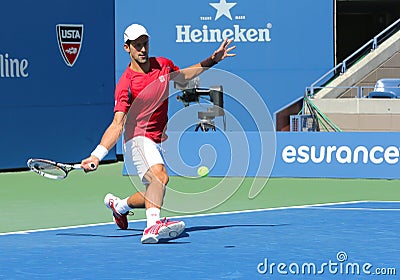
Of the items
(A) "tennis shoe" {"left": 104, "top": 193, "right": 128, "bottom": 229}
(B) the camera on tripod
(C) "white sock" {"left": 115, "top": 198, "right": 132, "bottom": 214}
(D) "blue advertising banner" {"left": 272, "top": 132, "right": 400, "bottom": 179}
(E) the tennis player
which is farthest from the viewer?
(B) the camera on tripod

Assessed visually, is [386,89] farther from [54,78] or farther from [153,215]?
[153,215]

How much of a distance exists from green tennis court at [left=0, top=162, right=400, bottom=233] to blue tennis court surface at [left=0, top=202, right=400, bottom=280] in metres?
1.07

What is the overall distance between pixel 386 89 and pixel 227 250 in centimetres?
1565

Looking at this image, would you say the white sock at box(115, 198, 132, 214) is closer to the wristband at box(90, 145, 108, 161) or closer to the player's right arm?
the player's right arm

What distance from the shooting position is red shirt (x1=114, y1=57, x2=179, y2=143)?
34.0 feet

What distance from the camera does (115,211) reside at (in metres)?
11.2

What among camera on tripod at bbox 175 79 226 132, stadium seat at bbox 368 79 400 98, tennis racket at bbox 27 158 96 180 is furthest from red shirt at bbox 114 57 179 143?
stadium seat at bbox 368 79 400 98

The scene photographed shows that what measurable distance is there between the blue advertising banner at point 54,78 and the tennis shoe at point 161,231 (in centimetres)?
963

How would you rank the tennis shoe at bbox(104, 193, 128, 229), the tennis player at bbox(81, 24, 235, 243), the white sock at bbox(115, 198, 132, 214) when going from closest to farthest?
1. the tennis player at bbox(81, 24, 235, 243)
2. the white sock at bbox(115, 198, 132, 214)
3. the tennis shoe at bbox(104, 193, 128, 229)

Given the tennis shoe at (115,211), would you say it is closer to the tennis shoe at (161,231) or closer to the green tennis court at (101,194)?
the tennis shoe at (161,231)

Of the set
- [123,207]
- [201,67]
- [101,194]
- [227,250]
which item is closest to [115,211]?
[123,207]

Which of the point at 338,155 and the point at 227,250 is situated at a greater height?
the point at 338,155

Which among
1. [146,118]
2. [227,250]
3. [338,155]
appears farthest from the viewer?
[338,155]

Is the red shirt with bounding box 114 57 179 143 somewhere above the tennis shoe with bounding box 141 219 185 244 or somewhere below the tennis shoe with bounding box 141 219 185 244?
above
